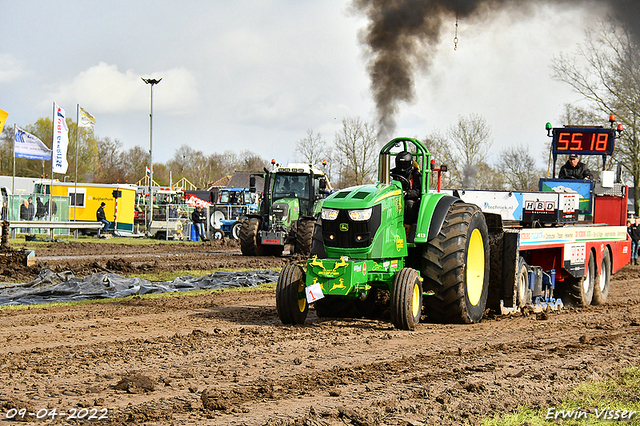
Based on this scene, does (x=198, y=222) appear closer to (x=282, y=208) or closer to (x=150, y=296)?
(x=282, y=208)

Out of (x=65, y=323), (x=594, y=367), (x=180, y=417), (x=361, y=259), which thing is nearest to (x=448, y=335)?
(x=361, y=259)

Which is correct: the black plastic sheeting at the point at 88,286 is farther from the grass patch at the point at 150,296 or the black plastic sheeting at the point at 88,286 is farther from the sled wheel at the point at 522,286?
the sled wheel at the point at 522,286

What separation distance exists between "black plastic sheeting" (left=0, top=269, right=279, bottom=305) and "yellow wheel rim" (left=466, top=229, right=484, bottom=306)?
6.01 meters

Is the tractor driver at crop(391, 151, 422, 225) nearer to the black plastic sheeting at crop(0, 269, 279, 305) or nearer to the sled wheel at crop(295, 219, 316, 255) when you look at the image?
the black plastic sheeting at crop(0, 269, 279, 305)

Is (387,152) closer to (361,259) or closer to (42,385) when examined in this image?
(361,259)

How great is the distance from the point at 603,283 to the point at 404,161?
635 cm

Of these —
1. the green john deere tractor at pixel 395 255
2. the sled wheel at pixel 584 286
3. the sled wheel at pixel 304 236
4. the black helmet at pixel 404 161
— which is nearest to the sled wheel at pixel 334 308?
the green john deere tractor at pixel 395 255

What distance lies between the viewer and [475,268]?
353 inches

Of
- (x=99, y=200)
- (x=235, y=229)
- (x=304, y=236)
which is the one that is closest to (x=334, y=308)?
(x=304, y=236)

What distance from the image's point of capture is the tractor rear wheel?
8.27m

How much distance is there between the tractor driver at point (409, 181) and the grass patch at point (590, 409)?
135 inches

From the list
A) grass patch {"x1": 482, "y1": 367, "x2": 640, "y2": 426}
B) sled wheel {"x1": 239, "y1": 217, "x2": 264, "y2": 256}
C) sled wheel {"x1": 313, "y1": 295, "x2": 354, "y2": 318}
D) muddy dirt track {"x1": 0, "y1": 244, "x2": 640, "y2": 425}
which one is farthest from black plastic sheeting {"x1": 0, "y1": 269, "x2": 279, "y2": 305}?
grass patch {"x1": 482, "y1": 367, "x2": 640, "y2": 426}

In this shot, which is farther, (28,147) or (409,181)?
(28,147)

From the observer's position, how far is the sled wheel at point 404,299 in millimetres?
7730
